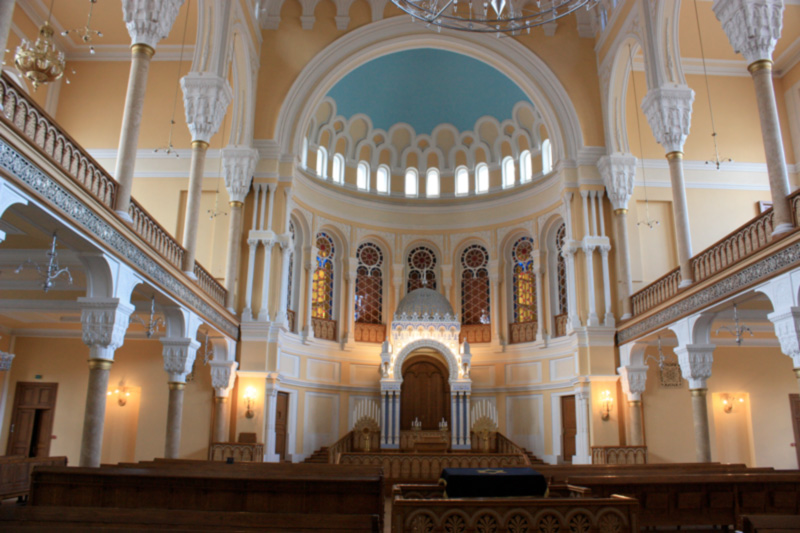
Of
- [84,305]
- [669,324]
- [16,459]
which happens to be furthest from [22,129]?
[669,324]

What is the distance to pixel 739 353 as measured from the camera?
1905 centimetres

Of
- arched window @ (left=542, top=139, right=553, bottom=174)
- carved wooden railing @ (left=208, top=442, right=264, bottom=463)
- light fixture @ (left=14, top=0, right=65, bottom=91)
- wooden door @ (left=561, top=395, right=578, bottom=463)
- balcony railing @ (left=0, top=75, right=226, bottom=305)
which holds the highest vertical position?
arched window @ (left=542, top=139, right=553, bottom=174)

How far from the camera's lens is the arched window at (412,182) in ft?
83.7

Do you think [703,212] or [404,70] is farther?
[404,70]

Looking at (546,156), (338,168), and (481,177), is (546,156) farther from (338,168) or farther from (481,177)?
(338,168)

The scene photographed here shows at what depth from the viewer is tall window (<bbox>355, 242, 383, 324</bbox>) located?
78.6ft

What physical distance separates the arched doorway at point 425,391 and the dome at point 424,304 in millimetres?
1606

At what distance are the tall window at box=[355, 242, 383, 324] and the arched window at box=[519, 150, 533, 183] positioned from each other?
234 inches

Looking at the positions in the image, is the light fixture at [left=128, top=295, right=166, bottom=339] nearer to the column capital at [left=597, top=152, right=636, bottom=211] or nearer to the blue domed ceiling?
the blue domed ceiling

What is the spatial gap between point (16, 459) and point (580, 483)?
1179cm

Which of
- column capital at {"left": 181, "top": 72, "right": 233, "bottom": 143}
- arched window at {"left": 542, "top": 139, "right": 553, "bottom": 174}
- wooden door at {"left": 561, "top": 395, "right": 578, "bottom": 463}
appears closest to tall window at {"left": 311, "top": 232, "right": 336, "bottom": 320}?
arched window at {"left": 542, "top": 139, "right": 553, "bottom": 174}

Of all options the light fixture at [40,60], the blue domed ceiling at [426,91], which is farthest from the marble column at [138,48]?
the blue domed ceiling at [426,91]

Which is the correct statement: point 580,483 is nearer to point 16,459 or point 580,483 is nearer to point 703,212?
point 16,459

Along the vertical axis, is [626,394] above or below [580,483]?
above
